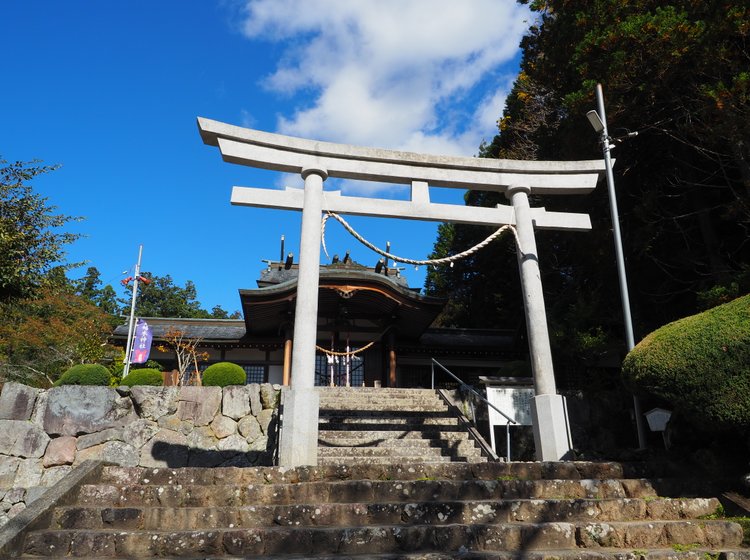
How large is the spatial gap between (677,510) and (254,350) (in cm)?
1429

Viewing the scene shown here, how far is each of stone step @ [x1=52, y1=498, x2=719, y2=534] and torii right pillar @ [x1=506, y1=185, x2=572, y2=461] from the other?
2.12m

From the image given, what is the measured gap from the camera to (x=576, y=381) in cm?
1232

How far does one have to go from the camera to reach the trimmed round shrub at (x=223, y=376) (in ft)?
35.8

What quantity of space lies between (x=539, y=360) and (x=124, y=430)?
24.8 feet

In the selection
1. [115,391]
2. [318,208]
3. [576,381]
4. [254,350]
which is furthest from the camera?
[254,350]

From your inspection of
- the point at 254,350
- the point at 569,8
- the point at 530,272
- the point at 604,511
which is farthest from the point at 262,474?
the point at 254,350

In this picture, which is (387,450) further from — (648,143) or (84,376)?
(648,143)

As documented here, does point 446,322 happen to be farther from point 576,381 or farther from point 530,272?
point 530,272

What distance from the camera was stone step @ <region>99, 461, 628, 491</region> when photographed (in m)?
→ 4.46

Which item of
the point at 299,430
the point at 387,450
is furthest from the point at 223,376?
the point at 299,430

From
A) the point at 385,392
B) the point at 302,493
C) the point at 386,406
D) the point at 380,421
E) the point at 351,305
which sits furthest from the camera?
the point at 351,305

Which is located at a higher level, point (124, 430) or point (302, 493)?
point (124, 430)

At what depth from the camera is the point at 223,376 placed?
10945 mm

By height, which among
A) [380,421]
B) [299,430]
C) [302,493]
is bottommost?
[302,493]
